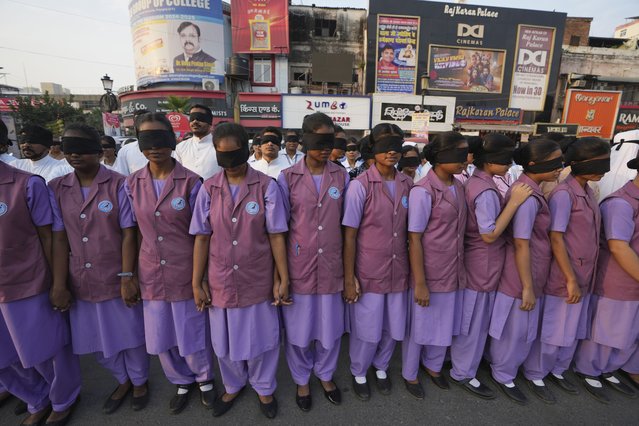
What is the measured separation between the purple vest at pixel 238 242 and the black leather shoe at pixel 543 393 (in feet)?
8.49

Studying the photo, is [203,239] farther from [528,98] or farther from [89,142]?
[528,98]

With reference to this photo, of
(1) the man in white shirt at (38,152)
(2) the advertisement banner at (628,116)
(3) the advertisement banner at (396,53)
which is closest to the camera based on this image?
(1) the man in white shirt at (38,152)

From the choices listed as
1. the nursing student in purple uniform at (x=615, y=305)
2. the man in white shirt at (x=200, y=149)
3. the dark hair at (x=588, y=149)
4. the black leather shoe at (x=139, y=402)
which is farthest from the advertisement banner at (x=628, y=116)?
the black leather shoe at (x=139, y=402)

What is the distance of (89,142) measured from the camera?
239 cm

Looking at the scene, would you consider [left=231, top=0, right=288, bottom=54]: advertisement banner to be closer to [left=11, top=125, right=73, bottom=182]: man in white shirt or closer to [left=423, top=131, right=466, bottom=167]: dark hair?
[left=11, top=125, right=73, bottom=182]: man in white shirt

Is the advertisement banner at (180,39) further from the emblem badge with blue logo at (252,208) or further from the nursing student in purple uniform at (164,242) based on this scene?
the emblem badge with blue logo at (252,208)

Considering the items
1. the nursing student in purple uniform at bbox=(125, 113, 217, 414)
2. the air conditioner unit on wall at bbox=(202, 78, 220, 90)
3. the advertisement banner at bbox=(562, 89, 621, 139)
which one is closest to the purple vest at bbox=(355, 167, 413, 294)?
the nursing student in purple uniform at bbox=(125, 113, 217, 414)

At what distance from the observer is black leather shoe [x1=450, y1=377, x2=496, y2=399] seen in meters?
2.79

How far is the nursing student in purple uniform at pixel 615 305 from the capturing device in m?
2.59

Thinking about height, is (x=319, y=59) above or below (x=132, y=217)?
above

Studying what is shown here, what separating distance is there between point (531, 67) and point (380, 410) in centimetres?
2530

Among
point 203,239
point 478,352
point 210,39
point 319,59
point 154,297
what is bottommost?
point 478,352

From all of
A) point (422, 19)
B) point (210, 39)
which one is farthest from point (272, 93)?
point (422, 19)

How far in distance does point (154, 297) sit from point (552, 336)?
3.37m
